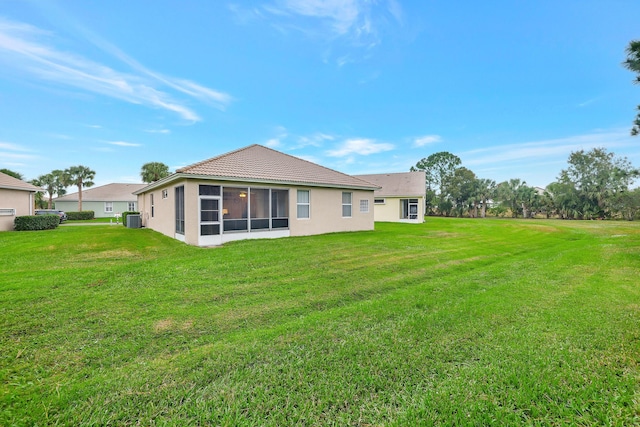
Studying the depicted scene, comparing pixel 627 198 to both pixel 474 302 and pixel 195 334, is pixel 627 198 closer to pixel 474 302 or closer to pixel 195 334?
pixel 474 302

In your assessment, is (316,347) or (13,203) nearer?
(316,347)

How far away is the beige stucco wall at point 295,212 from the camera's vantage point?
11.1m

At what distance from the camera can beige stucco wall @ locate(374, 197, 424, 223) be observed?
1073 inches

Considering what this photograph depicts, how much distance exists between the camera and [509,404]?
7.60ft

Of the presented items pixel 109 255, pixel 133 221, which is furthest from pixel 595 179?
pixel 133 221

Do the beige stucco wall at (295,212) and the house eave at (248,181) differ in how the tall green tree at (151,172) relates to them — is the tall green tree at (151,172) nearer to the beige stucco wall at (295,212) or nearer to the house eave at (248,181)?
the beige stucco wall at (295,212)

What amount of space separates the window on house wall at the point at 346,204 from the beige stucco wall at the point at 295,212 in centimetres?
30

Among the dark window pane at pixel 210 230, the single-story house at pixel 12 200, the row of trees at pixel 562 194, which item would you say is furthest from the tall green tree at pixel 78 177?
the row of trees at pixel 562 194

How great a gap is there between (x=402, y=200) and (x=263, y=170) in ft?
59.6

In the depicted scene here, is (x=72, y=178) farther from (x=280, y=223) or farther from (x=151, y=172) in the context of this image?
(x=280, y=223)

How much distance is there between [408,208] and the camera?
1084 inches

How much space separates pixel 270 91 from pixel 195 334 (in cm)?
1888

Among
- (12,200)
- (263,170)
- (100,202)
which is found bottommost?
(12,200)

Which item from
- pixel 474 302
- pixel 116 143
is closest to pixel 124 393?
pixel 474 302
